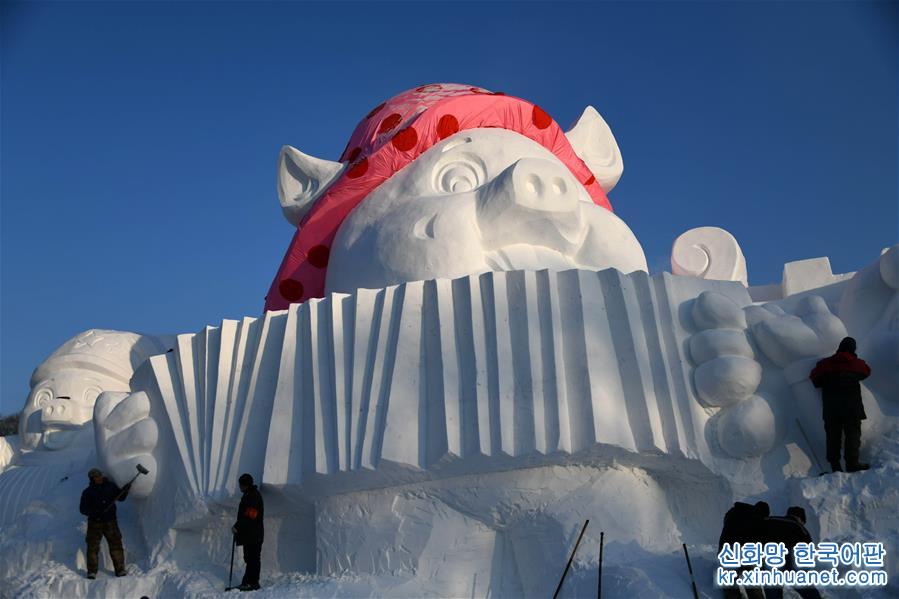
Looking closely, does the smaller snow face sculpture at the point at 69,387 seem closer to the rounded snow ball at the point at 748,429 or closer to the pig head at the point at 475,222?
the pig head at the point at 475,222

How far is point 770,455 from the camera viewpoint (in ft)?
22.3

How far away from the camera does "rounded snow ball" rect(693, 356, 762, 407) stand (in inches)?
265

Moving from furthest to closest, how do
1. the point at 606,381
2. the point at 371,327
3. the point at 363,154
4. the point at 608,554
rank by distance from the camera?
1. the point at 363,154
2. the point at 371,327
3. the point at 606,381
4. the point at 608,554

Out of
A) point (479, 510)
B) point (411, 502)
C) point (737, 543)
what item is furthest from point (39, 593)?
→ point (737, 543)

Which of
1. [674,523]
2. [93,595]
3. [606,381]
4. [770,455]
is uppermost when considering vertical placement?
[606,381]

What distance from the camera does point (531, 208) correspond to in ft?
26.1

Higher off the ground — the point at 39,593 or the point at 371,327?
the point at 371,327

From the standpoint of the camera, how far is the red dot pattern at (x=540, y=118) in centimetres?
962

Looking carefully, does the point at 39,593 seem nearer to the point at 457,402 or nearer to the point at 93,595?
the point at 93,595

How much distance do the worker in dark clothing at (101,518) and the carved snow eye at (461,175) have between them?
3.80m

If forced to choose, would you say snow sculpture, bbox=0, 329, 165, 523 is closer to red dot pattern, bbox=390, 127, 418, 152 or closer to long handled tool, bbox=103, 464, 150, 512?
long handled tool, bbox=103, 464, 150, 512

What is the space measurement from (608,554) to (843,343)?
2193 mm

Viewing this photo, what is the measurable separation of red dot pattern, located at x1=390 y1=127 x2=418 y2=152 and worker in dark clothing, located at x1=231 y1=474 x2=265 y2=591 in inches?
143

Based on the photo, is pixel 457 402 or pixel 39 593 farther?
pixel 39 593
